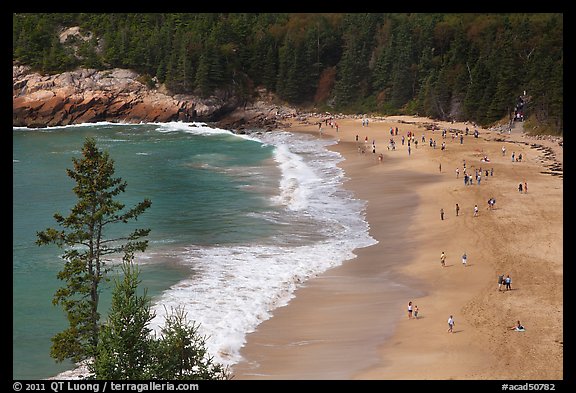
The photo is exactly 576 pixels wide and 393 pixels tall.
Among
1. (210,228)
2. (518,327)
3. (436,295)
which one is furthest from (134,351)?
(210,228)

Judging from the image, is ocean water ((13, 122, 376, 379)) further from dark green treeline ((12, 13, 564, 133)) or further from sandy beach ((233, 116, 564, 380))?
dark green treeline ((12, 13, 564, 133))

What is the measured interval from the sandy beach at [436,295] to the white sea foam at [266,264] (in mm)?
914

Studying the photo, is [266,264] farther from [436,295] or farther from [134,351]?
[134,351]

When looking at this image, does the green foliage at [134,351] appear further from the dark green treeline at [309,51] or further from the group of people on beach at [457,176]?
the dark green treeline at [309,51]

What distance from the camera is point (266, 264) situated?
37.9 m

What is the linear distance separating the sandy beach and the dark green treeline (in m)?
40.5

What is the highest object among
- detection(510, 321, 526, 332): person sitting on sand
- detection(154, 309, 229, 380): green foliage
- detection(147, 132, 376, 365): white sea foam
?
detection(154, 309, 229, 380): green foliage

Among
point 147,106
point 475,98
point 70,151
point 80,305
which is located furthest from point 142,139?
point 80,305

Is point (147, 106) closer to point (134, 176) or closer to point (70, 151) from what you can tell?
point (70, 151)

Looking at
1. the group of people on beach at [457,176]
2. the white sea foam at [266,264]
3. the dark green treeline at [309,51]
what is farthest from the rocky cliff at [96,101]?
the white sea foam at [266,264]

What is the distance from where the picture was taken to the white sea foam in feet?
99.3

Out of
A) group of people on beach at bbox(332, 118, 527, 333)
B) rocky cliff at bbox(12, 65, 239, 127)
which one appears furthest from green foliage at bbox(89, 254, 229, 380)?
rocky cliff at bbox(12, 65, 239, 127)

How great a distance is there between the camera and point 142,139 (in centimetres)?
9338
